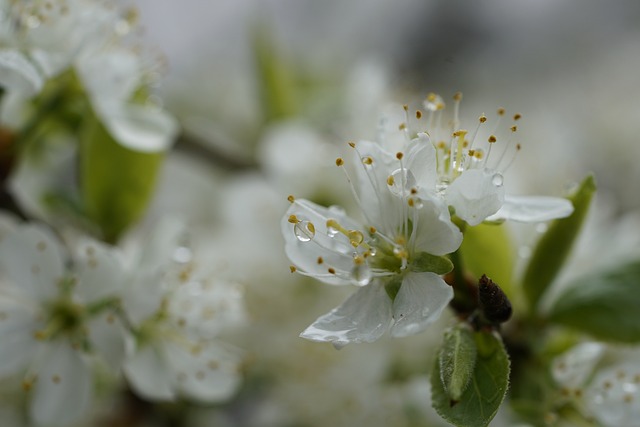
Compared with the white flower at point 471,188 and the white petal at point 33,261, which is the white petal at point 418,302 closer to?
the white flower at point 471,188

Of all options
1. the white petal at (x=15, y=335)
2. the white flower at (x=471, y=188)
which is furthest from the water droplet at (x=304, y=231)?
the white petal at (x=15, y=335)

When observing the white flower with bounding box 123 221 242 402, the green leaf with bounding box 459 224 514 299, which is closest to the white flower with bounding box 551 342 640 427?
the green leaf with bounding box 459 224 514 299

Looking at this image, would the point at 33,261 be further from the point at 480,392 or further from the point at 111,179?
the point at 480,392

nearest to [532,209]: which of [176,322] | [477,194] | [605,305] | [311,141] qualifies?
[477,194]

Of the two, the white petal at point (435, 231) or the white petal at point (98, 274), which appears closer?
the white petal at point (435, 231)

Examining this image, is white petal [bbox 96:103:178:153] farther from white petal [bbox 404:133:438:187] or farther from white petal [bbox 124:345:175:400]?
white petal [bbox 404:133:438:187]
